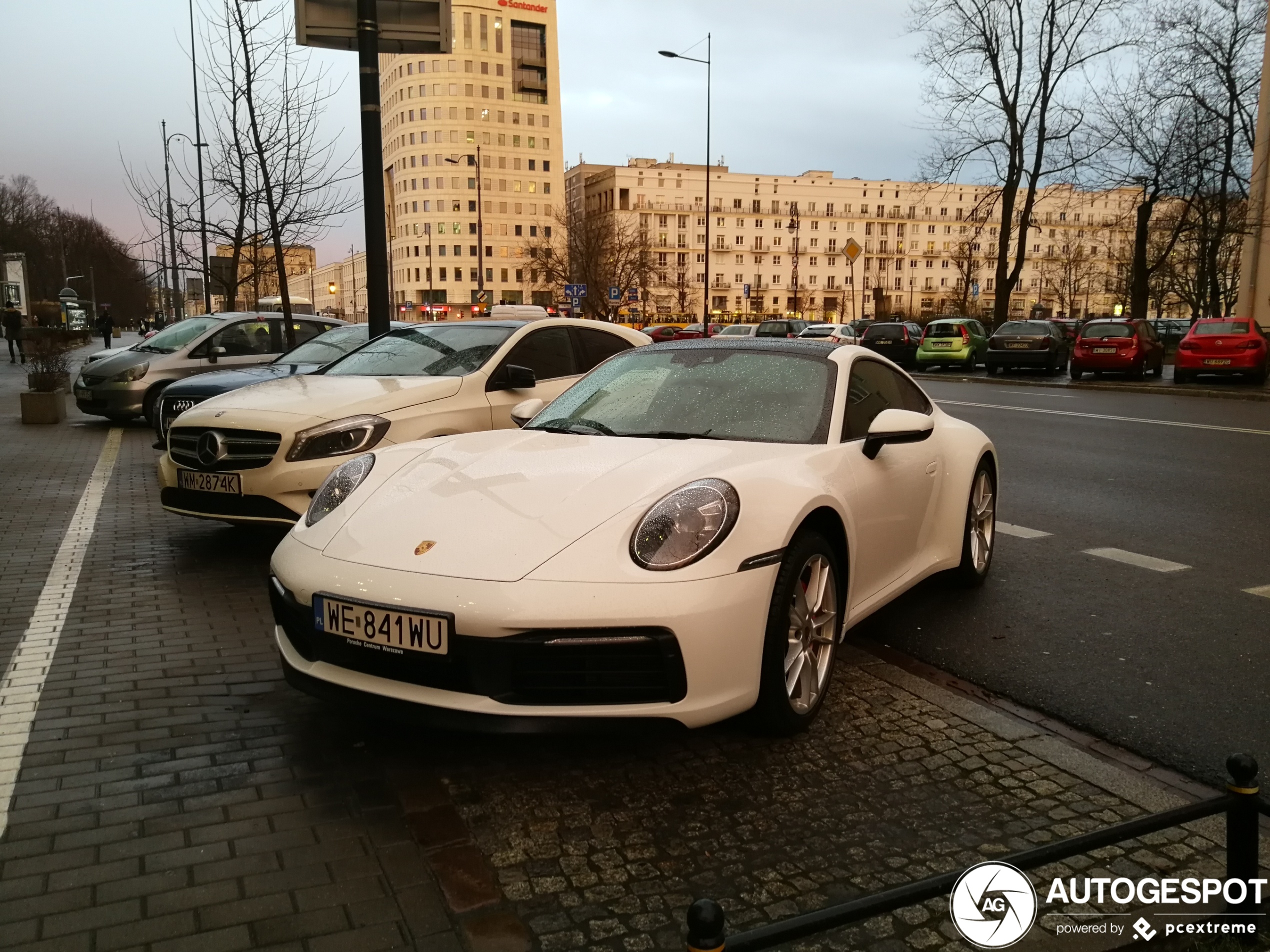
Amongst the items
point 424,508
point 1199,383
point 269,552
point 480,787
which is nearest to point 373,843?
point 480,787

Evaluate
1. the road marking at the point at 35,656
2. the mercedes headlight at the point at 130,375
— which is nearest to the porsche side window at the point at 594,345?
the road marking at the point at 35,656

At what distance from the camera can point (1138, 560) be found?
609cm

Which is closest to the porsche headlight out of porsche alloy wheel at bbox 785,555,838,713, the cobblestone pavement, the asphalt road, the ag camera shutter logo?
porsche alloy wheel at bbox 785,555,838,713

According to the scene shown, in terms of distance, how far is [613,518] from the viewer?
124 inches

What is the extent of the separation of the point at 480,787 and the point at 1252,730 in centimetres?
272

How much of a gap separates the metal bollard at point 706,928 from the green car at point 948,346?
3031cm

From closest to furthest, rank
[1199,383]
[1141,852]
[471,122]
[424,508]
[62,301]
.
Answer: [1141,852] < [424,508] < [1199,383] < [62,301] < [471,122]

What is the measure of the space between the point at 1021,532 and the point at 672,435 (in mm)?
3969

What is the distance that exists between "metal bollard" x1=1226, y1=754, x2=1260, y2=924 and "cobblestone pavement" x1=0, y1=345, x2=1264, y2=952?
0.26 m

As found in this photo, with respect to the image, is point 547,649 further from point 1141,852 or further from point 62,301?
point 62,301

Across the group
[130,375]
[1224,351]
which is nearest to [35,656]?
[130,375]

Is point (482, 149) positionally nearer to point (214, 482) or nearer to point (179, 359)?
point (179, 359)

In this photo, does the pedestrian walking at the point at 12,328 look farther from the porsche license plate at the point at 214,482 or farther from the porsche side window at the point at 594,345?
the porsche license plate at the point at 214,482

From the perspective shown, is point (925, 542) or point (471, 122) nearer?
point (925, 542)
